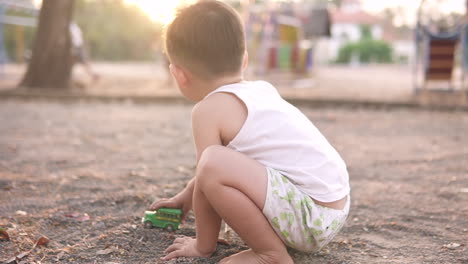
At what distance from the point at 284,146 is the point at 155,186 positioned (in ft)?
3.53

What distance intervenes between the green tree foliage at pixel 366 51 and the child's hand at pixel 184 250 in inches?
1195

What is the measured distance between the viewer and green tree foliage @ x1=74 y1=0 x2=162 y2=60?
23.0m

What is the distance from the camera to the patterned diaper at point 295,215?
1.41 meters

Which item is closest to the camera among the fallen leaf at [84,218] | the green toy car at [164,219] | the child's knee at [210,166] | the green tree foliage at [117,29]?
the child's knee at [210,166]

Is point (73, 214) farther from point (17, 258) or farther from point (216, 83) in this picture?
point (216, 83)

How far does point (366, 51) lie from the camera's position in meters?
30.8

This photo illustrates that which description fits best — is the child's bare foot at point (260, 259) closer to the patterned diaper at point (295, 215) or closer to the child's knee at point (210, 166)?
the patterned diaper at point (295, 215)

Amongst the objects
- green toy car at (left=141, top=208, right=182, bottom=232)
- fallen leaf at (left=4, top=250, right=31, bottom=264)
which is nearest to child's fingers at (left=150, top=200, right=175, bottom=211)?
green toy car at (left=141, top=208, right=182, bottom=232)

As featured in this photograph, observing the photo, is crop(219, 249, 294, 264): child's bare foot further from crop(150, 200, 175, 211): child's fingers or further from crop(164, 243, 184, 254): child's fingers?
crop(150, 200, 175, 211): child's fingers

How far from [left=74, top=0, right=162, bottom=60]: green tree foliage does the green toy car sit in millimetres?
21772

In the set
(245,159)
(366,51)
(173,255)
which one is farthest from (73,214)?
(366,51)

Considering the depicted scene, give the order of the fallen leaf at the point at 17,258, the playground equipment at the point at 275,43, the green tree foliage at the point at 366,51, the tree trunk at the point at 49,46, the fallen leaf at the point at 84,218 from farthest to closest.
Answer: the green tree foliage at the point at 366,51 < the playground equipment at the point at 275,43 < the tree trunk at the point at 49,46 < the fallen leaf at the point at 84,218 < the fallen leaf at the point at 17,258

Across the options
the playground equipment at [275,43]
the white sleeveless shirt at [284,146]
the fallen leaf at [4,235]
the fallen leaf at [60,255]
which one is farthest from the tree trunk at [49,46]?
the white sleeveless shirt at [284,146]

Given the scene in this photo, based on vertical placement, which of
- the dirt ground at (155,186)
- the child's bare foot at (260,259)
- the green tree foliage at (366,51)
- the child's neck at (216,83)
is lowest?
the green tree foliage at (366,51)
